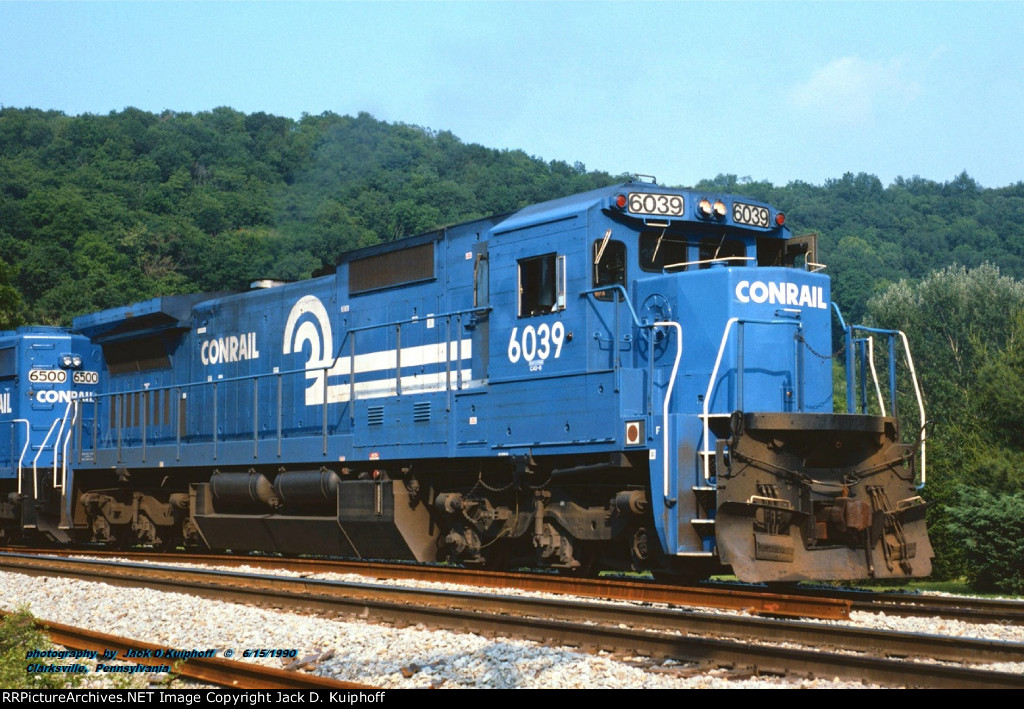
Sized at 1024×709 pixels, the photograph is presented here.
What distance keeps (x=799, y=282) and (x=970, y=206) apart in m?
99.0

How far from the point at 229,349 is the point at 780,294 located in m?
9.18

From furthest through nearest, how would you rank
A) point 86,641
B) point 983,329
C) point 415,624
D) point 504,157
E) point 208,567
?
point 504,157
point 983,329
point 208,567
point 415,624
point 86,641

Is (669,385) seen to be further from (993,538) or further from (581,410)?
(993,538)

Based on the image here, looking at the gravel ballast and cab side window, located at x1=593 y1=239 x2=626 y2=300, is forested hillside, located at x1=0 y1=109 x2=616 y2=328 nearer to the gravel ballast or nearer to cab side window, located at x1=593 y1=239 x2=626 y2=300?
cab side window, located at x1=593 y1=239 x2=626 y2=300

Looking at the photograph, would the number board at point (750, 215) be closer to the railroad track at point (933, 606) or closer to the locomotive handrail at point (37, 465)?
the railroad track at point (933, 606)

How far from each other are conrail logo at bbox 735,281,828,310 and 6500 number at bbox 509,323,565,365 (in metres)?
1.82

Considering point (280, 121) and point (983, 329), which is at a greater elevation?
point (280, 121)

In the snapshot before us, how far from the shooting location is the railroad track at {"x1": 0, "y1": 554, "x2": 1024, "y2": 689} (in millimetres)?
6453

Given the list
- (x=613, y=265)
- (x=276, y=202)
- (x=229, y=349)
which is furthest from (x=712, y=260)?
(x=276, y=202)

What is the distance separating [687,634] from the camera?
8.23 m

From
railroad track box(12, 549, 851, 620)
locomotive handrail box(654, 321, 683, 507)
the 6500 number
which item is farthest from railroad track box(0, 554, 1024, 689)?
the 6500 number

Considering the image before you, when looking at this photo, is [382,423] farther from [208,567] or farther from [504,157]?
[504,157]

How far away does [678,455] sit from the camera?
1014cm
